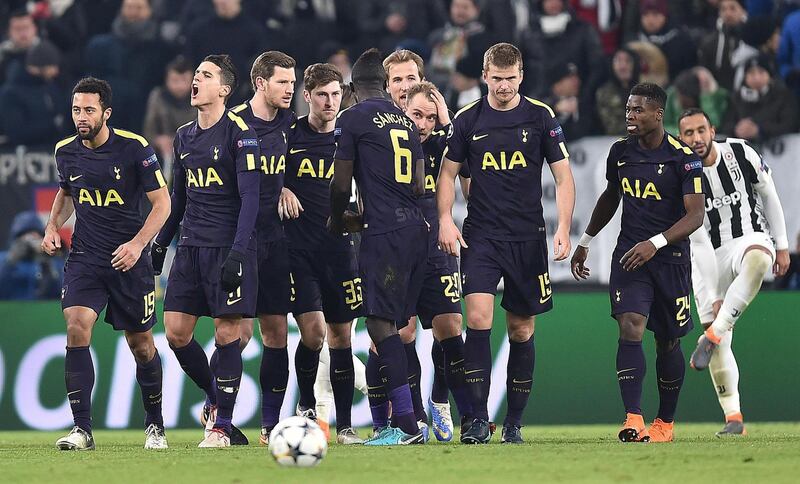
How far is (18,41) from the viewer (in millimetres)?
16078

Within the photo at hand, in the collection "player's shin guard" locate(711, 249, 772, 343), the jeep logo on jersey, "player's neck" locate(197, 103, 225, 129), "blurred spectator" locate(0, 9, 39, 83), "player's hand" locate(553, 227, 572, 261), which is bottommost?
"player's shin guard" locate(711, 249, 772, 343)

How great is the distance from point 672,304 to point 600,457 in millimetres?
2142

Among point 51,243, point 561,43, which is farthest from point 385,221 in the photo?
point 561,43

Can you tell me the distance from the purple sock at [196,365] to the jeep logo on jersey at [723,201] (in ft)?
13.1

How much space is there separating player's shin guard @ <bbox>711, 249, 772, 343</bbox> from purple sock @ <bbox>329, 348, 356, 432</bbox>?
2688 mm

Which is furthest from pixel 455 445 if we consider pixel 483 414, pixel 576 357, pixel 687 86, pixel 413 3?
pixel 413 3

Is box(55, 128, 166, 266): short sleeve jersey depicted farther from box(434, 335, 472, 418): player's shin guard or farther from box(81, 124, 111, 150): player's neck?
box(434, 335, 472, 418): player's shin guard

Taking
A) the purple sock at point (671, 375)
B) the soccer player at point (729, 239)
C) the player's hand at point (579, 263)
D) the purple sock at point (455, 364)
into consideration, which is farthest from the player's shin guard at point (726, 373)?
the purple sock at point (455, 364)

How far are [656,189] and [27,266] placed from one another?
727 centimetres

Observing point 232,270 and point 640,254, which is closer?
point 232,270

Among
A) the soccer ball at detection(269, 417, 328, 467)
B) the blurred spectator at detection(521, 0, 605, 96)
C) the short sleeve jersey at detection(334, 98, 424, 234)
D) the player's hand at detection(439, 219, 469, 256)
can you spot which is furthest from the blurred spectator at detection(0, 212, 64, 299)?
the soccer ball at detection(269, 417, 328, 467)

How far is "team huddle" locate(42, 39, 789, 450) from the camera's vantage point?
28.3 ft

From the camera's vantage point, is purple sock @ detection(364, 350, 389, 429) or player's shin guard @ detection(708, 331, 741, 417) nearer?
purple sock @ detection(364, 350, 389, 429)

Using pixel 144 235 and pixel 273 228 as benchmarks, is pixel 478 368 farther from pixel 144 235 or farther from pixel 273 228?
pixel 144 235
